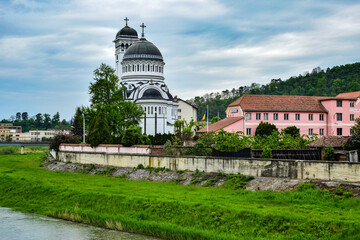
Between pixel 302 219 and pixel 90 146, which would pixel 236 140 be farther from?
pixel 90 146

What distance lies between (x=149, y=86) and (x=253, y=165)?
66.1 meters

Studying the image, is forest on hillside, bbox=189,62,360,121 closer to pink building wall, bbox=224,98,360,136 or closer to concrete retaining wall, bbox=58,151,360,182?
pink building wall, bbox=224,98,360,136

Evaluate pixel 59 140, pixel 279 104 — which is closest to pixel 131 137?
pixel 59 140

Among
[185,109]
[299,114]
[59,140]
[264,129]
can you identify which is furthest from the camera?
[185,109]

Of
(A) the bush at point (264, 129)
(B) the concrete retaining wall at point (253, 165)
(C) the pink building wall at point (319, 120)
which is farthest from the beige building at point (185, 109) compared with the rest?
(B) the concrete retaining wall at point (253, 165)

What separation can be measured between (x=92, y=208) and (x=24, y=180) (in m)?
→ 10.5

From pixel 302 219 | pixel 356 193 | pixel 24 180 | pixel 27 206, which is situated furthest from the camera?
pixel 24 180

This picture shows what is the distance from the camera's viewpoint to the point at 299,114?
5628cm

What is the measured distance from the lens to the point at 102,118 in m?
42.1

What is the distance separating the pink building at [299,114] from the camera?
181ft

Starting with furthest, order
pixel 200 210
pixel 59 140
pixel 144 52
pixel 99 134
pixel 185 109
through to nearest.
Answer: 1. pixel 185 109
2. pixel 144 52
3. pixel 59 140
4. pixel 99 134
5. pixel 200 210

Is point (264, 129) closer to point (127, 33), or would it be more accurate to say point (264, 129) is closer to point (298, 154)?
point (298, 154)

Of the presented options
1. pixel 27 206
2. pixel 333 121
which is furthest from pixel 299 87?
pixel 27 206

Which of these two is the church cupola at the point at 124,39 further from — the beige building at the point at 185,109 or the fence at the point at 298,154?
the fence at the point at 298,154
